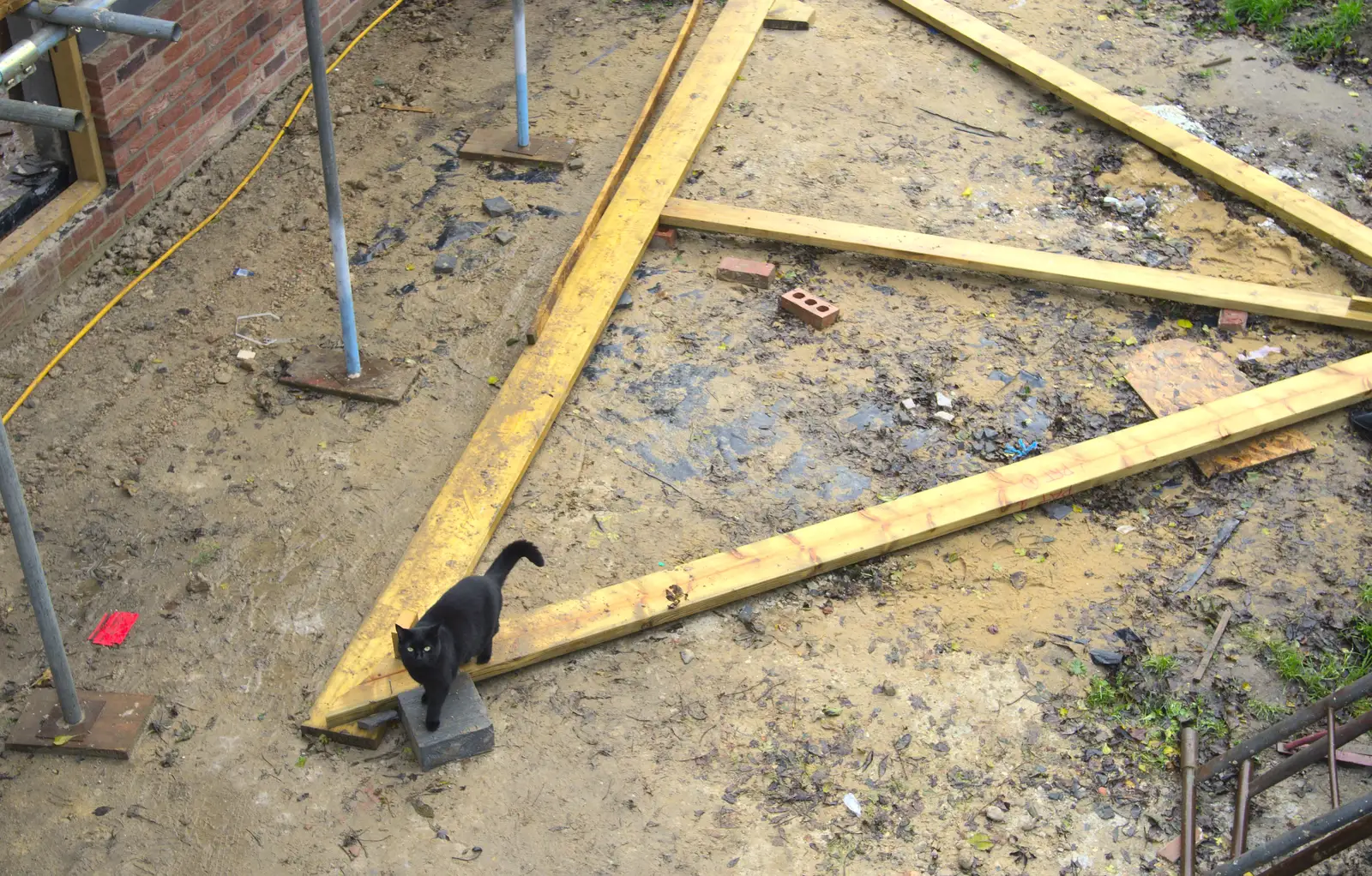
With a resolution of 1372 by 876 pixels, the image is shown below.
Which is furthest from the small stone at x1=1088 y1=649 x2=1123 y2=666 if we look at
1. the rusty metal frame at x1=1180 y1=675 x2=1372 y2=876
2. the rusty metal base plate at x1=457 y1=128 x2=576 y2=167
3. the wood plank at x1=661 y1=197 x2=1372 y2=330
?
the rusty metal base plate at x1=457 y1=128 x2=576 y2=167

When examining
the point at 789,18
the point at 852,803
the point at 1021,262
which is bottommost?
the point at 852,803

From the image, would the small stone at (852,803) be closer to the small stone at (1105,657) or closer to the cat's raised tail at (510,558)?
the small stone at (1105,657)

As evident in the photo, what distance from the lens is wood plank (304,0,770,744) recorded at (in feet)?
14.7

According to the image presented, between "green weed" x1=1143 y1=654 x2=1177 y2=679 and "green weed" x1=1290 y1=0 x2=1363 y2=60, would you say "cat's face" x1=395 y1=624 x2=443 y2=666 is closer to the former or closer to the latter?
"green weed" x1=1143 y1=654 x2=1177 y2=679

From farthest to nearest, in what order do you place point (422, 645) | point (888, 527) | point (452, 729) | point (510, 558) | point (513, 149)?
1. point (513, 149)
2. point (888, 527)
3. point (510, 558)
4. point (452, 729)
5. point (422, 645)

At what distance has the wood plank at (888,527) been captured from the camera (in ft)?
Result: 14.5

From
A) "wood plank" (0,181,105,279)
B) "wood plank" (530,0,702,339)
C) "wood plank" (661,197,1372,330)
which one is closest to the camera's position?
"wood plank" (0,181,105,279)

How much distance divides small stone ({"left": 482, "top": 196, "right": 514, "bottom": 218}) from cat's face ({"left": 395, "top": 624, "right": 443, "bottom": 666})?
3.56 metres

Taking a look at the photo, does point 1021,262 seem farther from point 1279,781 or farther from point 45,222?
point 45,222

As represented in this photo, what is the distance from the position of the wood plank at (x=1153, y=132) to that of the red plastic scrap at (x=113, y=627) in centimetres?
661

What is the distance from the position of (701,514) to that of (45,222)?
375cm

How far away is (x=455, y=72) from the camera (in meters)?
8.22

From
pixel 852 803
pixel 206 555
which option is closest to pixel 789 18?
pixel 206 555

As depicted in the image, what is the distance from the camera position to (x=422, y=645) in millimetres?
3836
